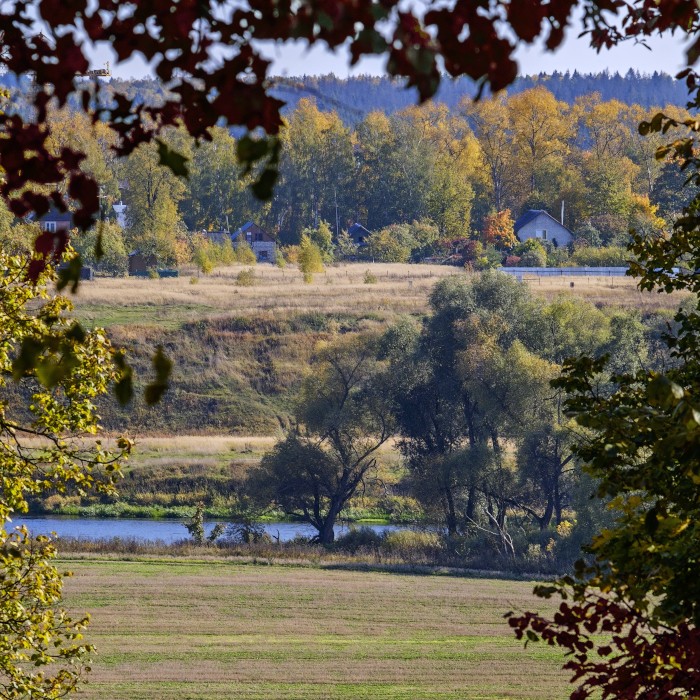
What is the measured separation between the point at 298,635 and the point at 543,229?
2547 inches

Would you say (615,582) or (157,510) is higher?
(615,582)

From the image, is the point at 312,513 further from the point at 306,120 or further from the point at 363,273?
the point at 306,120

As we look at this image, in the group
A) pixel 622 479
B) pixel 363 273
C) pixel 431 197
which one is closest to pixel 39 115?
pixel 622 479

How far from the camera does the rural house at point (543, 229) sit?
84.9m

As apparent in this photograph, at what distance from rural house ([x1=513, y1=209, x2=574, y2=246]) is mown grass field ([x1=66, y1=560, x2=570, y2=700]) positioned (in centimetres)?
5598

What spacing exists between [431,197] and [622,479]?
86.0 meters

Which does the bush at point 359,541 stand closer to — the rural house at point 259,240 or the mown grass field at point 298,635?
the mown grass field at point 298,635

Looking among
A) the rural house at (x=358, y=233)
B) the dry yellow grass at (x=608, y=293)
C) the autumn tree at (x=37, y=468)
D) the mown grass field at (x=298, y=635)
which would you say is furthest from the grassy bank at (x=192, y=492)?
the rural house at (x=358, y=233)

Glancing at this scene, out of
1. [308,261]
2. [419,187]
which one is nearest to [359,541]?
[308,261]

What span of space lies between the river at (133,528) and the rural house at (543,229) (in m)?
48.3

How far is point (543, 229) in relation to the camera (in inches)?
3369

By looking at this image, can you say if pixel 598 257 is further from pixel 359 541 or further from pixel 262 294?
pixel 359 541

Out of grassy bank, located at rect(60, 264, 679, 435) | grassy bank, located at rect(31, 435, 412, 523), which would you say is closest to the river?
grassy bank, located at rect(31, 435, 412, 523)

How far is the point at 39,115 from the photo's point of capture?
2.82 m
